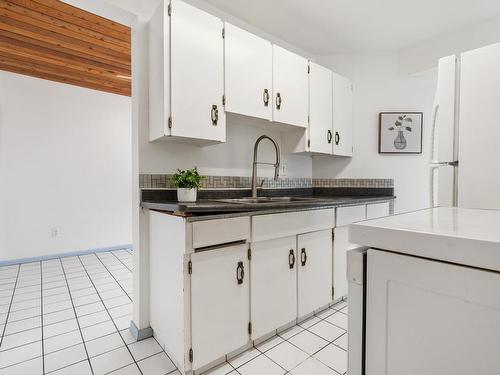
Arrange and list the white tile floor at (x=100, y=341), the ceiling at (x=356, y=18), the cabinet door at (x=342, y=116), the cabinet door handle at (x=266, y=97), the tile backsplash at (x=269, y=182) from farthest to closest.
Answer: the cabinet door at (x=342, y=116), the ceiling at (x=356, y=18), the cabinet door handle at (x=266, y=97), the tile backsplash at (x=269, y=182), the white tile floor at (x=100, y=341)

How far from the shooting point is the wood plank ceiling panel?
2385 mm

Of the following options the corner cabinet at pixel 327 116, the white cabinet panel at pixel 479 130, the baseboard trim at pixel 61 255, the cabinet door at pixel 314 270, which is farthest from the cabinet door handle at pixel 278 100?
the baseboard trim at pixel 61 255

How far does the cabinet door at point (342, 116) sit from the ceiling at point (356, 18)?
0.45 meters

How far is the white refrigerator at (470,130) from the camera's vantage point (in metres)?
1.36

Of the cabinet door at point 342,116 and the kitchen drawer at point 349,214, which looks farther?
the cabinet door at point 342,116

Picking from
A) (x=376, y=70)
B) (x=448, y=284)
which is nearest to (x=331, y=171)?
(x=376, y=70)

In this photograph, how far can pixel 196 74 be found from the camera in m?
1.71

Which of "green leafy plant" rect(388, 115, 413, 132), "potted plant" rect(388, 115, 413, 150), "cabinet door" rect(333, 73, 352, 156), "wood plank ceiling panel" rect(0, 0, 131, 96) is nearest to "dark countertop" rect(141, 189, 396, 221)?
"cabinet door" rect(333, 73, 352, 156)

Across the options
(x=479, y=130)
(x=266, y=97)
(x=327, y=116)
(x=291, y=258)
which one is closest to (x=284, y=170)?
(x=327, y=116)

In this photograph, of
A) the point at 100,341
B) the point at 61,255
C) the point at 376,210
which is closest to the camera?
the point at 100,341

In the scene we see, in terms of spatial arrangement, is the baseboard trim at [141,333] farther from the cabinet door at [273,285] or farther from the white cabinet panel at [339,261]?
the white cabinet panel at [339,261]

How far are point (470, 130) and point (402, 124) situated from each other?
1646 mm

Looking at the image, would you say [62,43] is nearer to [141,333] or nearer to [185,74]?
[185,74]

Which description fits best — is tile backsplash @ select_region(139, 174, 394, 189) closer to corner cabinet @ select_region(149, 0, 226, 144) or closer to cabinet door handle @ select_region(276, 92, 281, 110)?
corner cabinet @ select_region(149, 0, 226, 144)
